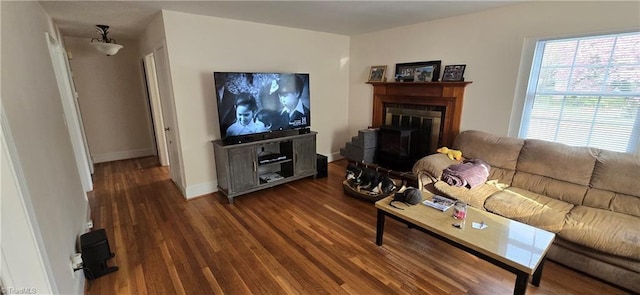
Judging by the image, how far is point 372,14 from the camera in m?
3.14

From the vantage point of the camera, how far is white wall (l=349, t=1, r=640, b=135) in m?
2.39

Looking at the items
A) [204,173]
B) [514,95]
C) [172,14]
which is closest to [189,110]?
[204,173]

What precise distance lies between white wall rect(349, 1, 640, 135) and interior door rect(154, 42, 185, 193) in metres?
2.99

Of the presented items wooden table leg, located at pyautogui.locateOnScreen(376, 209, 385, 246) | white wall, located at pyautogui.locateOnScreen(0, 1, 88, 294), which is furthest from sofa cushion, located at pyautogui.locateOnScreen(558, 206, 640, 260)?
white wall, located at pyautogui.locateOnScreen(0, 1, 88, 294)

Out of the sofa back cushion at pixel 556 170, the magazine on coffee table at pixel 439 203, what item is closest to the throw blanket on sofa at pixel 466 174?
the sofa back cushion at pixel 556 170

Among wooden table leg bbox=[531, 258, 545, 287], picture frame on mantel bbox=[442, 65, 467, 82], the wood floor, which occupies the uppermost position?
picture frame on mantel bbox=[442, 65, 467, 82]

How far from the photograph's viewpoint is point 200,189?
3.40 metres

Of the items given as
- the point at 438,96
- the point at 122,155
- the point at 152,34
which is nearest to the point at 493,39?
the point at 438,96

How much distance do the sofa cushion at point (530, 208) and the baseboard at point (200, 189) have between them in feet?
10.1

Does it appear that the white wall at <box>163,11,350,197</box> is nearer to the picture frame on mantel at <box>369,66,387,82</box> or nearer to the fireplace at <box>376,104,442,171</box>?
the picture frame on mantel at <box>369,66,387,82</box>

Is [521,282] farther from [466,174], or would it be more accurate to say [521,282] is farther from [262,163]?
[262,163]

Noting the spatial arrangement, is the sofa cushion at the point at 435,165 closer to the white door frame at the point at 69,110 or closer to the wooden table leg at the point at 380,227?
the wooden table leg at the point at 380,227

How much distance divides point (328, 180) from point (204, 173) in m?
1.69

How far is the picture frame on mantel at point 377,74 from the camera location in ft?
13.6
